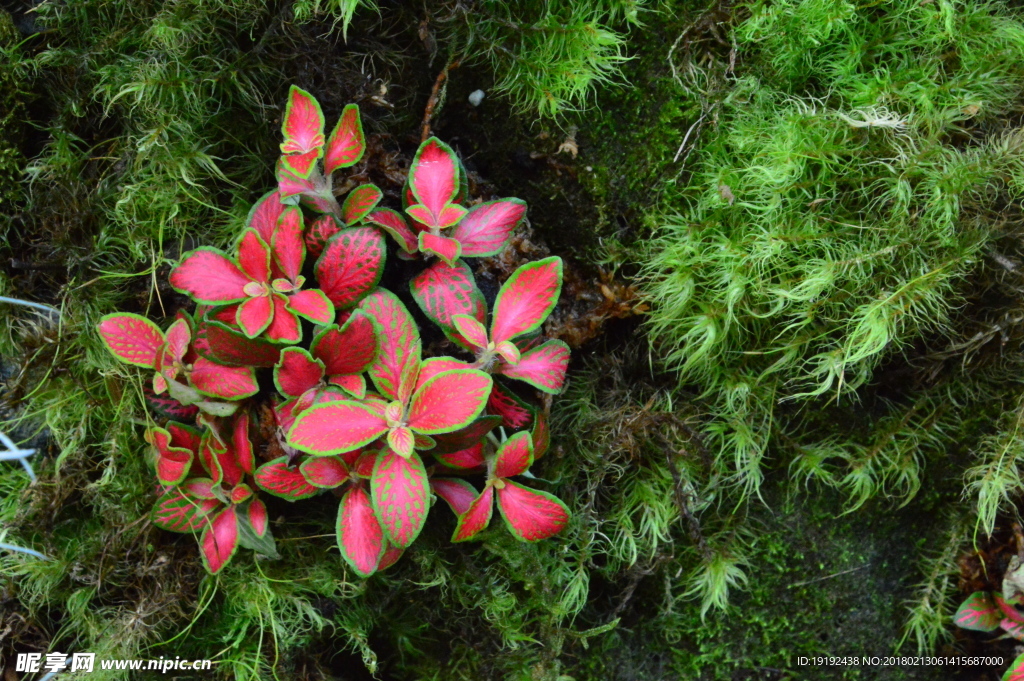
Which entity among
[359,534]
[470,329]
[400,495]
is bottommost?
[359,534]

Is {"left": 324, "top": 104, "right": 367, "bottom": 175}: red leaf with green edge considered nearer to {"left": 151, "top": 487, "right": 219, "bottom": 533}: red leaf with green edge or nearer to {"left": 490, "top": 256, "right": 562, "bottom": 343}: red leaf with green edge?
{"left": 490, "top": 256, "right": 562, "bottom": 343}: red leaf with green edge

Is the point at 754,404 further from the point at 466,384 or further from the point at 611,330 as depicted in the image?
the point at 466,384

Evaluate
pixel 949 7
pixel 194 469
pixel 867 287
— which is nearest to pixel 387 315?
pixel 194 469

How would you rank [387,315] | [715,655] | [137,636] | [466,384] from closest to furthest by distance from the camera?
1. [466,384]
2. [387,315]
3. [137,636]
4. [715,655]

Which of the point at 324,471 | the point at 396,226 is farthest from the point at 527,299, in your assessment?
the point at 324,471

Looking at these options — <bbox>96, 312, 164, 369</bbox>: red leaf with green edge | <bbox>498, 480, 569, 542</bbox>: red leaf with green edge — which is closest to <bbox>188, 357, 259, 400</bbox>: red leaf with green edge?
<bbox>96, 312, 164, 369</bbox>: red leaf with green edge

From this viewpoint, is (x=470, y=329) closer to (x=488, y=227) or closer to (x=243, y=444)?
(x=488, y=227)
